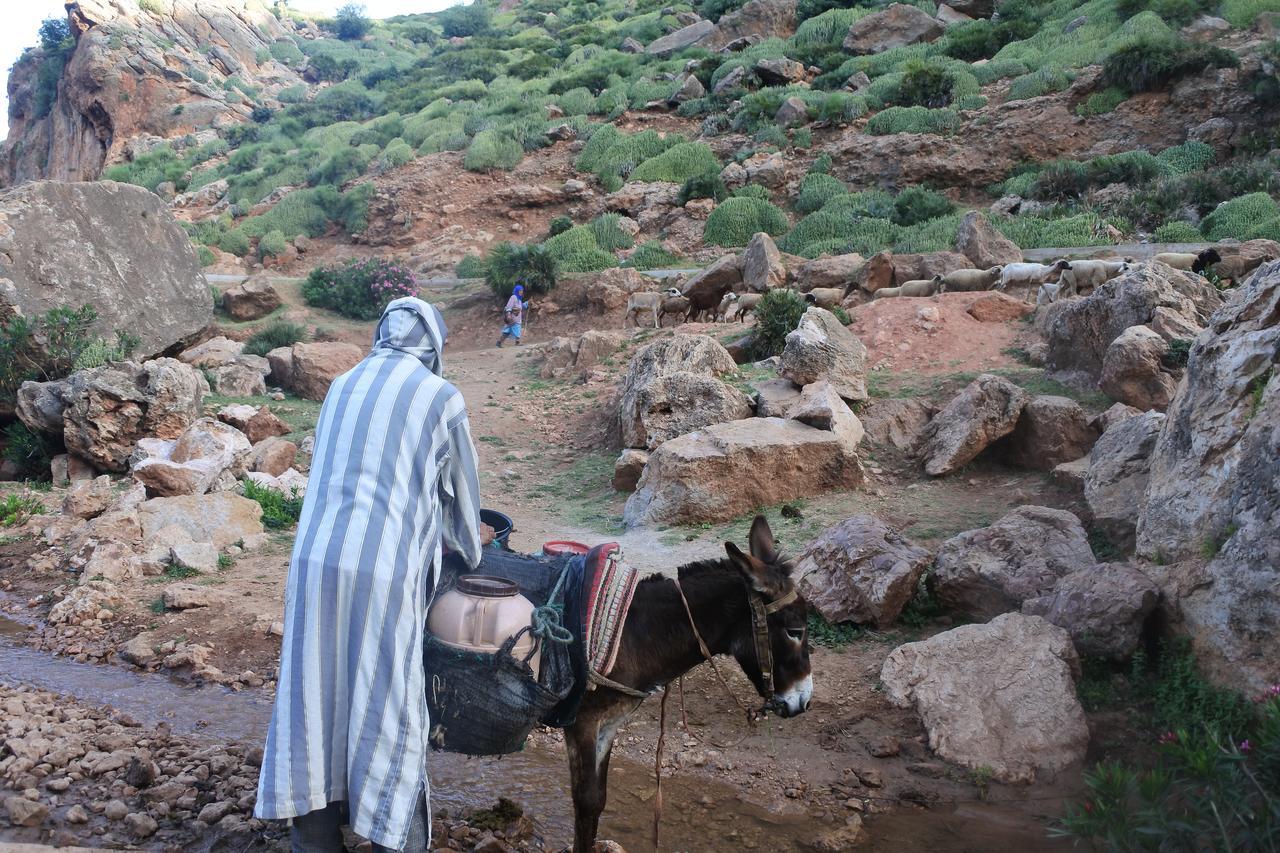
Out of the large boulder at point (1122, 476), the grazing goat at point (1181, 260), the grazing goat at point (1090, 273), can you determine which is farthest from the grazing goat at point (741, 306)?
the large boulder at point (1122, 476)

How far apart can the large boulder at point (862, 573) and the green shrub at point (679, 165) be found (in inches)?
900

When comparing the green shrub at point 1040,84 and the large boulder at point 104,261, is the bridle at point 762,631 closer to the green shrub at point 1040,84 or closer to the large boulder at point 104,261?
the large boulder at point 104,261

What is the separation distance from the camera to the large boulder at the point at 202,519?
7820 millimetres

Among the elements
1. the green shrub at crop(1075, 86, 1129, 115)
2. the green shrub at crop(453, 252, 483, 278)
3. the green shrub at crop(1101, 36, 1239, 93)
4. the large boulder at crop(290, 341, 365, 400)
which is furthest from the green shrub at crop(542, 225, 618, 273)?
the green shrub at crop(1101, 36, 1239, 93)

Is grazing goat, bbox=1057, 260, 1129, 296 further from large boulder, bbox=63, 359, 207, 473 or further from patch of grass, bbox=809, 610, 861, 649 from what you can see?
large boulder, bbox=63, 359, 207, 473

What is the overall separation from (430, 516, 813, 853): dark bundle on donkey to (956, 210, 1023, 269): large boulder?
14.7 m

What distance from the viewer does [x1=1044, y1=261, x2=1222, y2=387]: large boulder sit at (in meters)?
9.65

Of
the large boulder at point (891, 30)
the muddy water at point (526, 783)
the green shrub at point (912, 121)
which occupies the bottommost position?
the muddy water at point (526, 783)

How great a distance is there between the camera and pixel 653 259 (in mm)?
23828

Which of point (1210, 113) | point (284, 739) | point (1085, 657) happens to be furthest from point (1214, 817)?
point (1210, 113)

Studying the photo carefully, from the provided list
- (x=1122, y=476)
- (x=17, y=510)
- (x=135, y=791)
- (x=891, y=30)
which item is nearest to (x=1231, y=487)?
(x=1122, y=476)

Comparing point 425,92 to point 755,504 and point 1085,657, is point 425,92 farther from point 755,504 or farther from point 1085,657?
point 1085,657

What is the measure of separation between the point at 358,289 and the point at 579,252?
603cm

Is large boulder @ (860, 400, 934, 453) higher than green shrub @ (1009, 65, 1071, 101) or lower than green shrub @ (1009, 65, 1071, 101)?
lower
